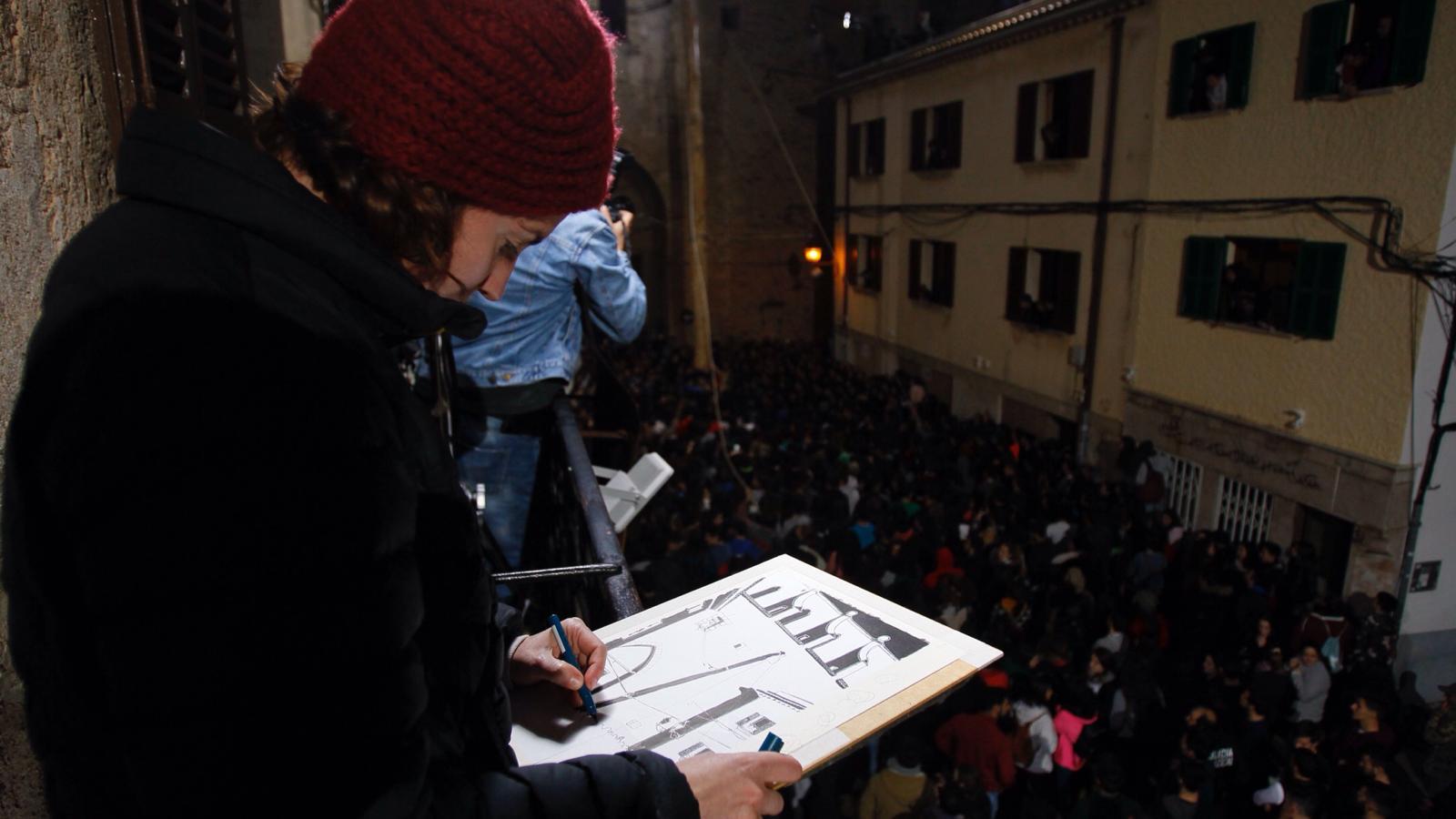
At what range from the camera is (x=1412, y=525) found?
9.01 metres

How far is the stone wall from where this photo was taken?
4.31 feet

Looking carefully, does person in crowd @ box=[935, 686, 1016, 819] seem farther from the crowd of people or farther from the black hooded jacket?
the black hooded jacket

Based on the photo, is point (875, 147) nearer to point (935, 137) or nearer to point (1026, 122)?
point (935, 137)

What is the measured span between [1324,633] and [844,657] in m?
7.56

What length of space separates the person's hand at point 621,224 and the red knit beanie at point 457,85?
2048 millimetres

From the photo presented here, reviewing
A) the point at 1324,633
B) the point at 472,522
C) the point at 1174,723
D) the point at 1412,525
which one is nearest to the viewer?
the point at 472,522

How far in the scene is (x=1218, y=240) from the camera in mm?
10891

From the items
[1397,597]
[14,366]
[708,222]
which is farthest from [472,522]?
[708,222]

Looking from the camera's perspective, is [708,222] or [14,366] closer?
[14,366]

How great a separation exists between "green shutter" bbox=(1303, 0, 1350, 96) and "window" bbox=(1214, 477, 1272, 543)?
4.48 m

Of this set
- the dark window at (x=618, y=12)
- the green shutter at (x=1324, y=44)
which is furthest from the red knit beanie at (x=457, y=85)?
the dark window at (x=618, y=12)

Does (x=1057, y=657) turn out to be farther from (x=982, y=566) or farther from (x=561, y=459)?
(x=561, y=459)

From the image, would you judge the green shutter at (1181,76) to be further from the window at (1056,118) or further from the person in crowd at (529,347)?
the person in crowd at (529,347)

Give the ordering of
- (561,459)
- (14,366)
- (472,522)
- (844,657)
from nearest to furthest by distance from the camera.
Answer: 1. (472,522)
2. (14,366)
3. (844,657)
4. (561,459)
